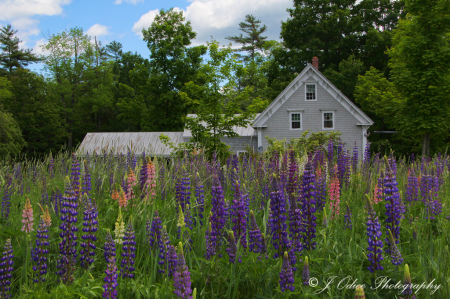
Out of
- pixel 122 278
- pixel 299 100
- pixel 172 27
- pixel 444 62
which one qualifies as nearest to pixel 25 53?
pixel 172 27

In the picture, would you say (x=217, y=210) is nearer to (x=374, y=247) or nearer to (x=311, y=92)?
(x=374, y=247)

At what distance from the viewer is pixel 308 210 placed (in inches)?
113

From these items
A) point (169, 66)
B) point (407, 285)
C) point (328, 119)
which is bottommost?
point (407, 285)

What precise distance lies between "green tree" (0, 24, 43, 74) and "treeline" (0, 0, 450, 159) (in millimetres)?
133

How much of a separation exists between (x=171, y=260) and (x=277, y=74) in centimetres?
3935

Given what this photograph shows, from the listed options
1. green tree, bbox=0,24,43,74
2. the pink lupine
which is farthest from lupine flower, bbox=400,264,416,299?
green tree, bbox=0,24,43,74

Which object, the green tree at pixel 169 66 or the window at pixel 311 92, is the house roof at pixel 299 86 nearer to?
the window at pixel 311 92

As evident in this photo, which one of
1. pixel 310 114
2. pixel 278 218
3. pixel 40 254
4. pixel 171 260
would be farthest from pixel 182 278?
pixel 310 114

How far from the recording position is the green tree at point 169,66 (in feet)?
122

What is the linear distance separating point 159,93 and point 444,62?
27113mm

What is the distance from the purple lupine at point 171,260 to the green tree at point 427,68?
24174mm

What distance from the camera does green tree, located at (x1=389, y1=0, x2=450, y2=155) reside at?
22125mm

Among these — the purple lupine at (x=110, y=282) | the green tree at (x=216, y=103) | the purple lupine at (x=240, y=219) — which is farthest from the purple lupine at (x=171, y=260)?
the green tree at (x=216, y=103)

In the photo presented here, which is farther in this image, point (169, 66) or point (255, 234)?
point (169, 66)
